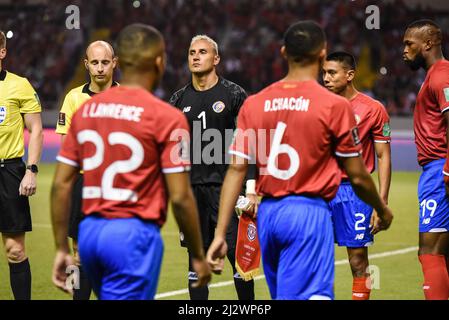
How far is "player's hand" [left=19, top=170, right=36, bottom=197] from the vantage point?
7840 mm

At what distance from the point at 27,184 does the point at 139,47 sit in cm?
336

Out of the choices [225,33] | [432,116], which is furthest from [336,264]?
[225,33]

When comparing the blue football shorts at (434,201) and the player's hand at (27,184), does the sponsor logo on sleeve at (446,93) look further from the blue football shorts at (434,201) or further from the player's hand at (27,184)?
the player's hand at (27,184)

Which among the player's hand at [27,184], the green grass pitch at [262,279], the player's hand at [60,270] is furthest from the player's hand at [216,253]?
the green grass pitch at [262,279]

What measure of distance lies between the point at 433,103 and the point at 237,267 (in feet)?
7.34

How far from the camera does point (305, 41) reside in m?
5.34

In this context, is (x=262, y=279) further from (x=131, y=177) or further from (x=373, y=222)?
(x=131, y=177)

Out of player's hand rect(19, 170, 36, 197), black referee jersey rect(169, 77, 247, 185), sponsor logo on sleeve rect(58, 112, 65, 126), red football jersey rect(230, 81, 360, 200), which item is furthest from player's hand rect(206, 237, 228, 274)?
sponsor logo on sleeve rect(58, 112, 65, 126)

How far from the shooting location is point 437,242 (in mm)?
7332

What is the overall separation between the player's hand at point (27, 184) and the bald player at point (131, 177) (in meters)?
3.01

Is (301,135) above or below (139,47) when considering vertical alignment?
below

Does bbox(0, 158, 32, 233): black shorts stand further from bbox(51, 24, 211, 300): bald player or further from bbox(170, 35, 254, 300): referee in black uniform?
bbox(51, 24, 211, 300): bald player

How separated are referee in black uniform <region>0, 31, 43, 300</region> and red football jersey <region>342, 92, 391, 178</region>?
3.01 metres
